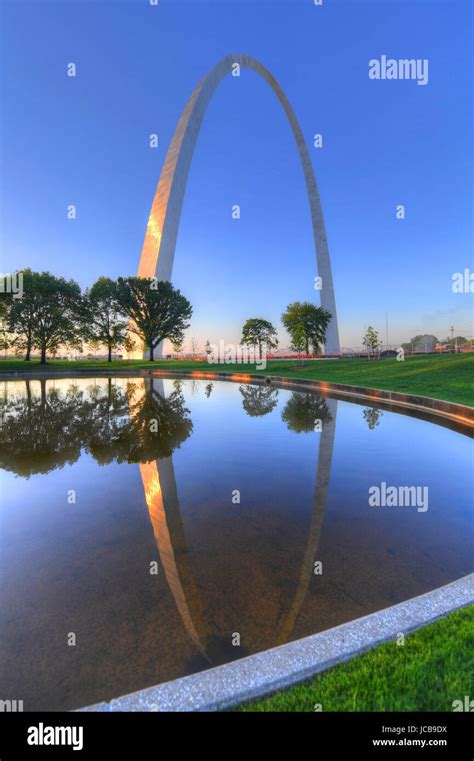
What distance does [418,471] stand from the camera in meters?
6.82

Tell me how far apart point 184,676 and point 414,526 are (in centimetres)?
359

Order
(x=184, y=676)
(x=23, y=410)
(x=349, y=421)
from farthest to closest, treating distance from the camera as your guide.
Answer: (x=23, y=410), (x=349, y=421), (x=184, y=676)

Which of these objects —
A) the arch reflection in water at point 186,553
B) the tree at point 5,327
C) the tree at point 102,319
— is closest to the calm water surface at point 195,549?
the arch reflection in water at point 186,553

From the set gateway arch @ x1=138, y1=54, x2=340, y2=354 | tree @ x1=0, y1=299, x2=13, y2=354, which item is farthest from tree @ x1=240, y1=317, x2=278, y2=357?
tree @ x1=0, y1=299, x2=13, y2=354

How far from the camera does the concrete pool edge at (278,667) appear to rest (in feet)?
7.00

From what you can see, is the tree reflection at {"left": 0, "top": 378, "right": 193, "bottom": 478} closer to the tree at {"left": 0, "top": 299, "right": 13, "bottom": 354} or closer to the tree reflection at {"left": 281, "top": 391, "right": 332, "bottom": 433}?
the tree reflection at {"left": 281, "top": 391, "right": 332, "bottom": 433}

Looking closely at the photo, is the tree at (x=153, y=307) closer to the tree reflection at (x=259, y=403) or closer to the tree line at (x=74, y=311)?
the tree line at (x=74, y=311)

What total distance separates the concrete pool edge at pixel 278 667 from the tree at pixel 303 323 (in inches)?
1458

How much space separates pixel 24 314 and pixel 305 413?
4936cm

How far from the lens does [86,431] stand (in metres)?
10.8

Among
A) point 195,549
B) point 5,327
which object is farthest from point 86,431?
point 5,327

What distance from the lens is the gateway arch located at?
4331cm
